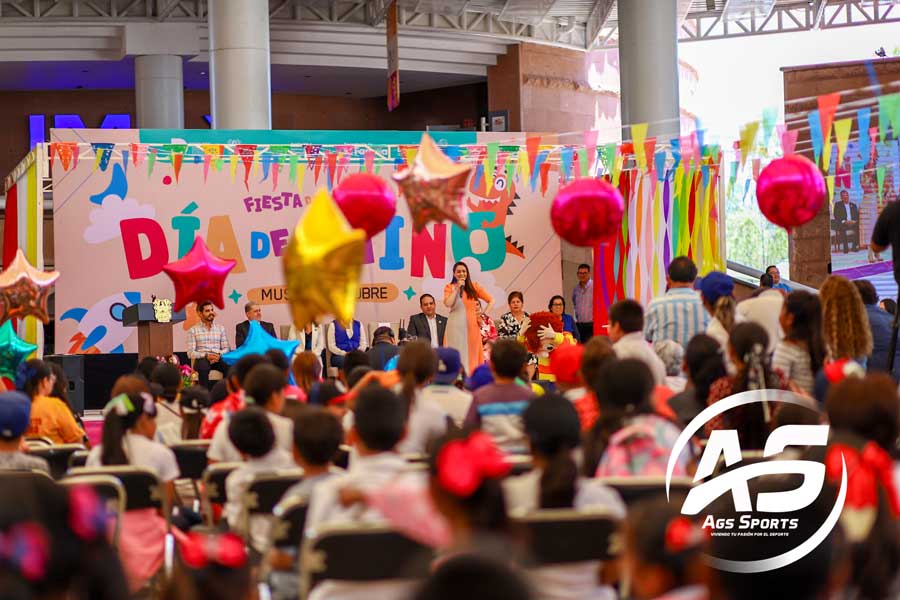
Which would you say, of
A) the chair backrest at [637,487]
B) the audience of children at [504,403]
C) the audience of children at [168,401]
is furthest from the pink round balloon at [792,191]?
the chair backrest at [637,487]

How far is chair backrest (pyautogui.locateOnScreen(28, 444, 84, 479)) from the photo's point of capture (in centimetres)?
491

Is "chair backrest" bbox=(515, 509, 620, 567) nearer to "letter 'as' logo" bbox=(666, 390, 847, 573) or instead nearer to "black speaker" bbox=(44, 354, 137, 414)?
"letter 'as' logo" bbox=(666, 390, 847, 573)

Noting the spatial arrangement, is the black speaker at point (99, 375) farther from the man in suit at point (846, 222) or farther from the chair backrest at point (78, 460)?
the chair backrest at point (78, 460)

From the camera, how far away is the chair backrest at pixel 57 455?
4906mm

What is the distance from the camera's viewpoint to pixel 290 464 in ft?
13.9

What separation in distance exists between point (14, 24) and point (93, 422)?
8.99 meters

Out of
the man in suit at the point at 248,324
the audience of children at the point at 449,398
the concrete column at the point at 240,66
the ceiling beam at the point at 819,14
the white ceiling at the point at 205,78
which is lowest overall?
the audience of children at the point at 449,398

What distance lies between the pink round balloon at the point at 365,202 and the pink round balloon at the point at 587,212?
1.14 metres

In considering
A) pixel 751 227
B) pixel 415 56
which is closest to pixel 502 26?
pixel 415 56

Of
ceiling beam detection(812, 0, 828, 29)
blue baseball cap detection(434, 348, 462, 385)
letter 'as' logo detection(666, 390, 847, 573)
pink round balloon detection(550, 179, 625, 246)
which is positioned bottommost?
letter 'as' logo detection(666, 390, 847, 573)

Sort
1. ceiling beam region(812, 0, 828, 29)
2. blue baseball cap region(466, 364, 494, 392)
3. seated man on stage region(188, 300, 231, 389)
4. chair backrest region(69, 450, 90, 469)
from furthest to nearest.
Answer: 1. ceiling beam region(812, 0, 828, 29)
2. seated man on stage region(188, 300, 231, 389)
3. blue baseball cap region(466, 364, 494, 392)
4. chair backrest region(69, 450, 90, 469)

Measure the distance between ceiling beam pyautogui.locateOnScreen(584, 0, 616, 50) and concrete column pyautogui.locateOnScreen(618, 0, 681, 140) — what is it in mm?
1796

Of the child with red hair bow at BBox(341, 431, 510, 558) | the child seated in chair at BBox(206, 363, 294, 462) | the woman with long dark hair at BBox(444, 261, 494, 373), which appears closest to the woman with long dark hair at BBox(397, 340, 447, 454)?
the child seated in chair at BBox(206, 363, 294, 462)

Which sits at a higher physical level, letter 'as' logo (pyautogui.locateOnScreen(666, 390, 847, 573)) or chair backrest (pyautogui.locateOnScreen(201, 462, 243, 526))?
letter 'as' logo (pyautogui.locateOnScreen(666, 390, 847, 573))
